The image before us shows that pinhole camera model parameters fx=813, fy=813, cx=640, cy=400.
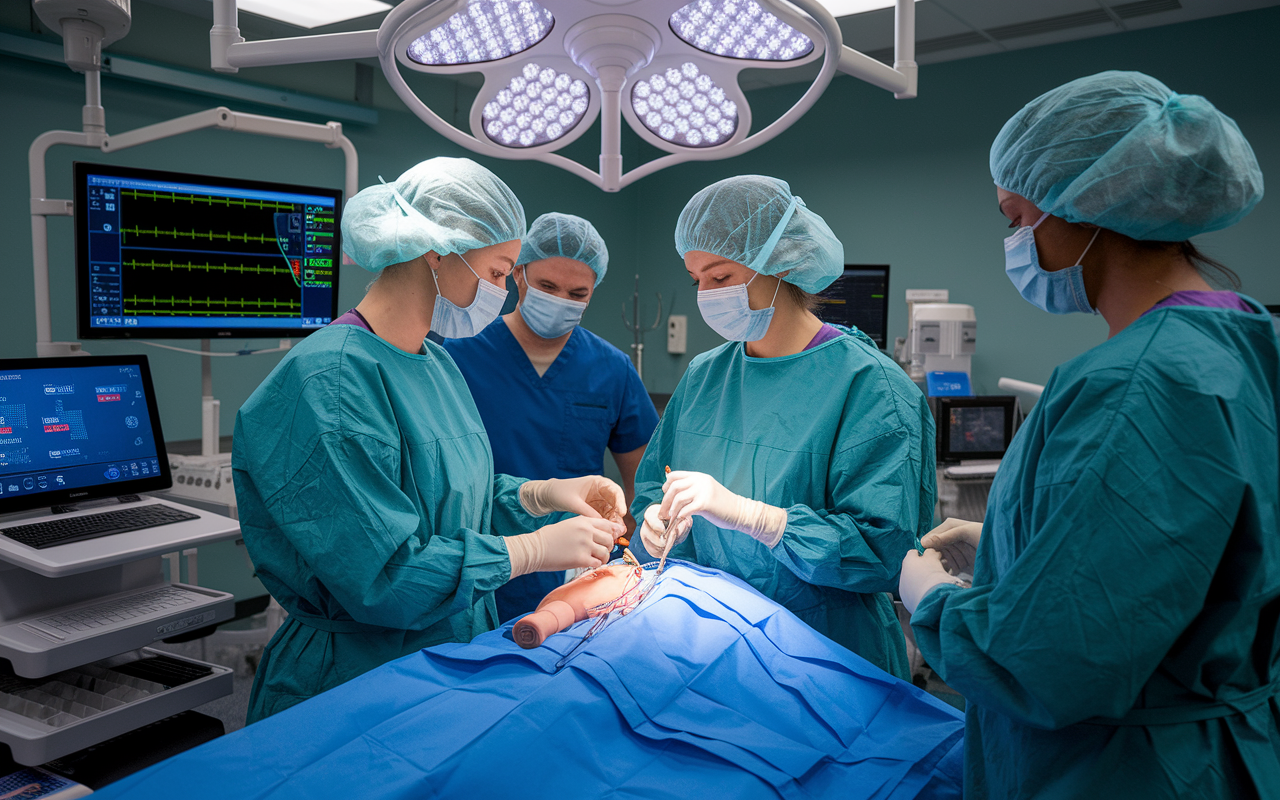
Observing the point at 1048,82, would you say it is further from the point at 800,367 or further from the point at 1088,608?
the point at 1088,608

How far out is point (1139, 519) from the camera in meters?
0.76

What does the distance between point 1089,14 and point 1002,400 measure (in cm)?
178

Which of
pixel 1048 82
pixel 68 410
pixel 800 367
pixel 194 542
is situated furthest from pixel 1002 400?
pixel 68 410

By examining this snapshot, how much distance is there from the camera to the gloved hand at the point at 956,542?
3.93 ft

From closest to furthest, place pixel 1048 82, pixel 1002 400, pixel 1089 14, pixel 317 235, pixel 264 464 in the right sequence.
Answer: pixel 264 464 → pixel 317 235 → pixel 1002 400 → pixel 1089 14 → pixel 1048 82

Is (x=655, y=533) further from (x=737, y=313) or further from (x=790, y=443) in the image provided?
(x=737, y=313)

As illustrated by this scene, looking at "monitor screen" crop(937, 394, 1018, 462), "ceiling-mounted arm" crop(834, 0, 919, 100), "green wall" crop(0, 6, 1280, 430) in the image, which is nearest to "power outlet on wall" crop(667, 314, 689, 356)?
"green wall" crop(0, 6, 1280, 430)

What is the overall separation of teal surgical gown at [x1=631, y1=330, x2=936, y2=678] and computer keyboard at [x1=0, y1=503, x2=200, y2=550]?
126 centimetres

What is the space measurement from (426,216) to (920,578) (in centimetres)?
96

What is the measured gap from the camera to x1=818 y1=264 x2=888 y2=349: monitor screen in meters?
3.78

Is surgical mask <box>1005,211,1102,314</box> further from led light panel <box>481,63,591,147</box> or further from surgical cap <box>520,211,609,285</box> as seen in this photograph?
surgical cap <box>520,211,609,285</box>

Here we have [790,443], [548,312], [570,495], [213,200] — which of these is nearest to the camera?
[790,443]

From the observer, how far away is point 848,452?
4.64 ft

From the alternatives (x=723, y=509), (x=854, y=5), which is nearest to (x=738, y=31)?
(x=723, y=509)
